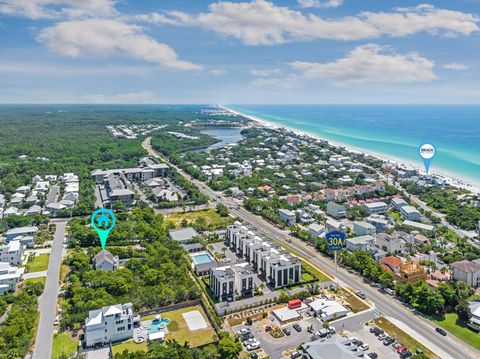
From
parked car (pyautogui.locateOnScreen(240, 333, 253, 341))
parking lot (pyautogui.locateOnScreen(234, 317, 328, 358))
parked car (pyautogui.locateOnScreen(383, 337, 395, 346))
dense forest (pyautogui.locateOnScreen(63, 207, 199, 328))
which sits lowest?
parking lot (pyautogui.locateOnScreen(234, 317, 328, 358))

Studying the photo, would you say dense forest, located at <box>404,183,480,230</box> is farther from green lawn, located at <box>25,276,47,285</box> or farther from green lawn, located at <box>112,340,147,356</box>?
green lawn, located at <box>25,276,47,285</box>

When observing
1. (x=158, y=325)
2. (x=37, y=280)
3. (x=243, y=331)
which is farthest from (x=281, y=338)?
(x=37, y=280)

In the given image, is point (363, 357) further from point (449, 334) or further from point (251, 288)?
point (251, 288)

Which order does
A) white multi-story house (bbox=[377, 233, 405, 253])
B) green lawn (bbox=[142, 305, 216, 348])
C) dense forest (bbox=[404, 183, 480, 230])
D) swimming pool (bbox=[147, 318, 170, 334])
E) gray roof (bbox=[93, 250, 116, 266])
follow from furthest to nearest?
Result: dense forest (bbox=[404, 183, 480, 230]) → white multi-story house (bbox=[377, 233, 405, 253]) → gray roof (bbox=[93, 250, 116, 266]) → swimming pool (bbox=[147, 318, 170, 334]) → green lawn (bbox=[142, 305, 216, 348])

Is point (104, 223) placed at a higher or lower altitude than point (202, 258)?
higher

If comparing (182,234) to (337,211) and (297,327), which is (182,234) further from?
(337,211)

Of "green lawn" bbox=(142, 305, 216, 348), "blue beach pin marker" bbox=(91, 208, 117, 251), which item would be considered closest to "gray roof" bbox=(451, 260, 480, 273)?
"green lawn" bbox=(142, 305, 216, 348)
